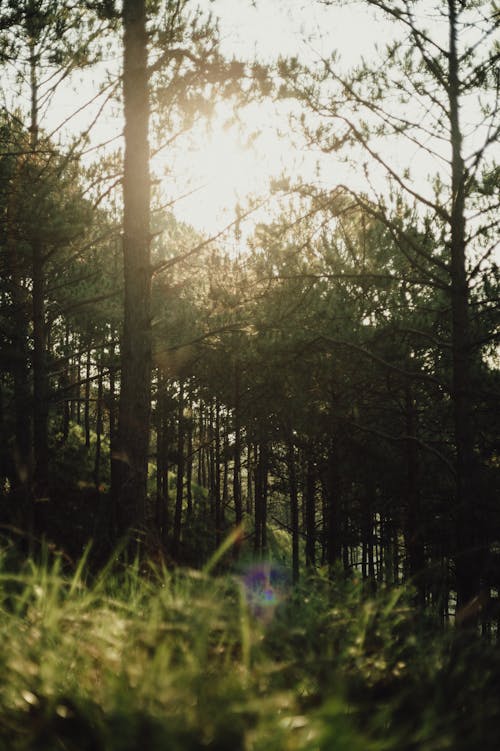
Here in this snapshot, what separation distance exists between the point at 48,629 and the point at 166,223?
1011 inches

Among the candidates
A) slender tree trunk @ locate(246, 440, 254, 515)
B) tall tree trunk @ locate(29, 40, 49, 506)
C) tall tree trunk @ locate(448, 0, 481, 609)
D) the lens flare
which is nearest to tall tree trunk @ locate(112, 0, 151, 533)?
the lens flare

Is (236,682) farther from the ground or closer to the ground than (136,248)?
closer to the ground

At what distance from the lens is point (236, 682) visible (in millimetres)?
1911

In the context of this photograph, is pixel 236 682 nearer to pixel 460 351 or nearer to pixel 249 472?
pixel 460 351

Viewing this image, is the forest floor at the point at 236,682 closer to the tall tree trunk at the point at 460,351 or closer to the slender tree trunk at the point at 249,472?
the tall tree trunk at the point at 460,351

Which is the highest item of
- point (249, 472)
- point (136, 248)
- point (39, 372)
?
point (136, 248)

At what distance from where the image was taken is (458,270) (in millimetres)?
6891

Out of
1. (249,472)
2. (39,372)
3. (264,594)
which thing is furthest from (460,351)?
(249,472)

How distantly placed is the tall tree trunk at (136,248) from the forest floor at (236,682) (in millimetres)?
4040

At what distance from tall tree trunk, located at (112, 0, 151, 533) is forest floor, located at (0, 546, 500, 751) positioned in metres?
4.04

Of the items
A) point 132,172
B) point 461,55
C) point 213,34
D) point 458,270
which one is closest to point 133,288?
point 132,172

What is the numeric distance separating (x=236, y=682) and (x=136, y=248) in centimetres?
584

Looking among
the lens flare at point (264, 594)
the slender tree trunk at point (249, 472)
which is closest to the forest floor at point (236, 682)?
the lens flare at point (264, 594)

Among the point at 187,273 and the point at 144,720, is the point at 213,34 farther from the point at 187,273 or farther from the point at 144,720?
the point at 144,720
